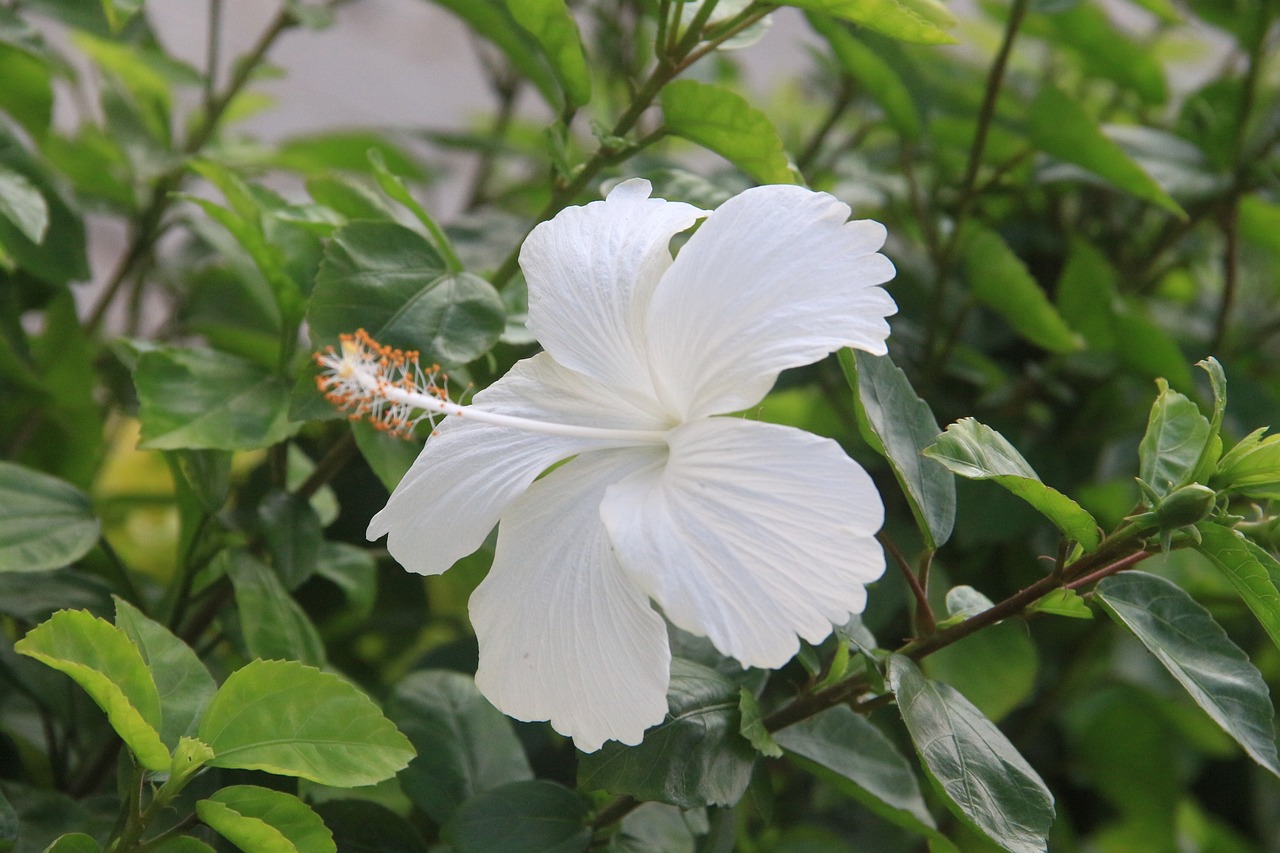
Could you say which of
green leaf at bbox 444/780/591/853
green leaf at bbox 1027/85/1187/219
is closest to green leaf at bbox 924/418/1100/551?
green leaf at bbox 444/780/591/853

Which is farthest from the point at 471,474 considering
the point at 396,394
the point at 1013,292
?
the point at 1013,292

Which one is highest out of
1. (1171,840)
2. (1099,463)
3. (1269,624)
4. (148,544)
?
(1269,624)

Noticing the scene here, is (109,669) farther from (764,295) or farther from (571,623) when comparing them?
(764,295)

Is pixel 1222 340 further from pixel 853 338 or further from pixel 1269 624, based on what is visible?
pixel 853 338

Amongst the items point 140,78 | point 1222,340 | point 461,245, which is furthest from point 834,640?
point 140,78

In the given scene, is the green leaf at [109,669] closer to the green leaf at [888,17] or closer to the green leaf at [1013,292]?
the green leaf at [888,17]

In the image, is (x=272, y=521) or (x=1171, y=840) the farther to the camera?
(x=1171, y=840)
